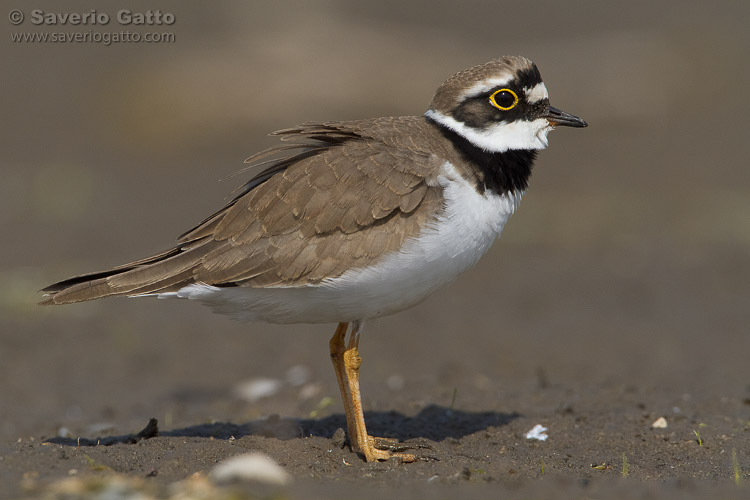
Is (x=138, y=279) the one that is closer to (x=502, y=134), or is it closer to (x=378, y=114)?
(x=502, y=134)

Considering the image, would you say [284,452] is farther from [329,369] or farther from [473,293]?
[473,293]

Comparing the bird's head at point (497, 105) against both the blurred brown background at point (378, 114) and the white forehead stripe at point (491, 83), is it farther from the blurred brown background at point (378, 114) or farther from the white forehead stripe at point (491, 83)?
the blurred brown background at point (378, 114)

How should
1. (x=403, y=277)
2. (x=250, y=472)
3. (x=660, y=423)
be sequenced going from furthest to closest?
(x=660, y=423), (x=403, y=277), (x=250, y=472)

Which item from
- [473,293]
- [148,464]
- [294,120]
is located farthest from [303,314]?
[294,120]

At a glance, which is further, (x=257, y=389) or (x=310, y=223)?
(x=257, y=389)

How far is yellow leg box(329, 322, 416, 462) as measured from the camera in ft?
20.9

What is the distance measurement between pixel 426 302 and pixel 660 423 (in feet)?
16.0

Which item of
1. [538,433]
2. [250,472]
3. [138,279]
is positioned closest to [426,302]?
[538,433]

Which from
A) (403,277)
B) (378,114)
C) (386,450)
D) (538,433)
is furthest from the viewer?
(378,114)

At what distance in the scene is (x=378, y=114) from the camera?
18.7m

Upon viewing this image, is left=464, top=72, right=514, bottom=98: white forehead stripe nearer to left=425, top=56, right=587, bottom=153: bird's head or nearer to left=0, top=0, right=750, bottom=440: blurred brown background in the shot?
left=425, top=56, right=587, bottom=153: bird's head

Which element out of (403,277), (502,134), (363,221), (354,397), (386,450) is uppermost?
(502,134)

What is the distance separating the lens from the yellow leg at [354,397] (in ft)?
20.9

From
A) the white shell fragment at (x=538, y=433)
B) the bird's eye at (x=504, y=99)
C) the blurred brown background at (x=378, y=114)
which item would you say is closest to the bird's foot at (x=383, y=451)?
the blurred brown background at (x=378, y=114)
